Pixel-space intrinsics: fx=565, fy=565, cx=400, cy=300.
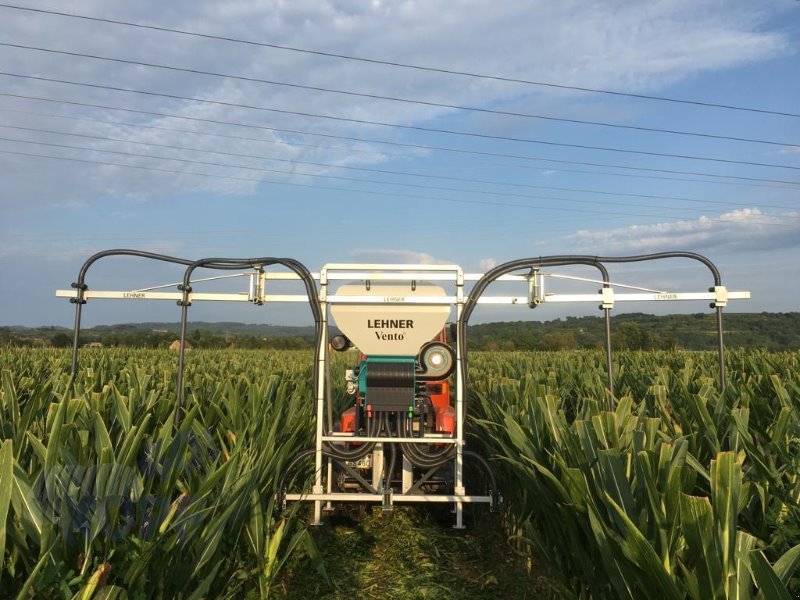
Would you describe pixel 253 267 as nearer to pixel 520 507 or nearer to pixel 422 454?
pixel 422 454

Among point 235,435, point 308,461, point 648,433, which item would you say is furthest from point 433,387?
point 648,433

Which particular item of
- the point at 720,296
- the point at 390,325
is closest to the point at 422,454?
the point at 390,325

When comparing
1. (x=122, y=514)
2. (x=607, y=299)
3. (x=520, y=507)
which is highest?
(x=607, y=299)

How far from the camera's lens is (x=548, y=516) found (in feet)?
11.1

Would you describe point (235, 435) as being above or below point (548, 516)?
above

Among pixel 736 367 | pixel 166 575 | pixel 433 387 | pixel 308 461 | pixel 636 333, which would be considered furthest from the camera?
pixel 636 333

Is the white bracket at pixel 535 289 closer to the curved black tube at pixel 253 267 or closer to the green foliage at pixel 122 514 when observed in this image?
the curved black tube at pixel 253 267

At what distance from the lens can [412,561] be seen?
4559 millimetres

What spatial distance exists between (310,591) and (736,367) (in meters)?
9.27

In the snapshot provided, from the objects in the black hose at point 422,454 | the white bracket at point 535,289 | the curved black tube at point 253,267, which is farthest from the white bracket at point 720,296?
the curved black tube at point 253,267

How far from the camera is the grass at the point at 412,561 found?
400 cm

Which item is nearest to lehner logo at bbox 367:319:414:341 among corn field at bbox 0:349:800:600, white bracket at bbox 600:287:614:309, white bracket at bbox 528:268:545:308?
white bracket at bbox 528:268:545:308

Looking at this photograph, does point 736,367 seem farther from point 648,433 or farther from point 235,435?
point 235,435

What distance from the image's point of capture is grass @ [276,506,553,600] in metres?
4.00
